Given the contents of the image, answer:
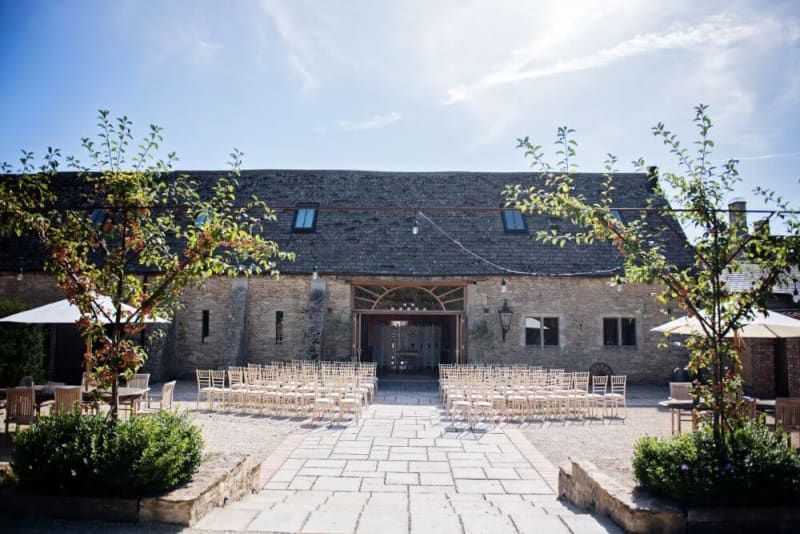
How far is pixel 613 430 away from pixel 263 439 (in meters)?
6.74

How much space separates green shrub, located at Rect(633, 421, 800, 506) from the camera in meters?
4.73

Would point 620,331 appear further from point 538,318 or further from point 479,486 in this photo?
point 479,486

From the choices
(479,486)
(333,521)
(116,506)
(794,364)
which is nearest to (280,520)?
(333,521)

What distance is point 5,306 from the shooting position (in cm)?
1456

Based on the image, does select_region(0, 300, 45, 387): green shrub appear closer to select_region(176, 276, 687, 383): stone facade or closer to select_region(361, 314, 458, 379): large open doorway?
select_region(176, 276, 687, 383): stone facade

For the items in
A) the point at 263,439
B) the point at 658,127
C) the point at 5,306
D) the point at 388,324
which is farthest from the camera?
the point at 388,324

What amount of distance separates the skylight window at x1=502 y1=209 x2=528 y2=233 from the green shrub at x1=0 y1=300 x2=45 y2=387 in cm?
1490

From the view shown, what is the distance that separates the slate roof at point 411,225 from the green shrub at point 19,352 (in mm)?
6196

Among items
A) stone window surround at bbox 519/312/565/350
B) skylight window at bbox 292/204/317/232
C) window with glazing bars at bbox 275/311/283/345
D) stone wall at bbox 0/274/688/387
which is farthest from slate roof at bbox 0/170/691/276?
window with glazing bars at bbox 275/311/283/345

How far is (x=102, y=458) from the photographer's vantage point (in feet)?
16.3

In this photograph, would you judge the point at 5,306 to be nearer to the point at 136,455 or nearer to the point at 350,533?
the point at 136,455

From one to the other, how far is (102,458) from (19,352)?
11.1 meters

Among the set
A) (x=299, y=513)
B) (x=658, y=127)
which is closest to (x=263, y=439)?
(x=299, y=513)

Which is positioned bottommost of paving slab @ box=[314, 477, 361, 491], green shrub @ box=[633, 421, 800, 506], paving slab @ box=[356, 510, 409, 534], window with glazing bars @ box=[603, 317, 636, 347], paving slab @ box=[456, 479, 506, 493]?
paving slab @ box=[456, 479, 506, 493]
